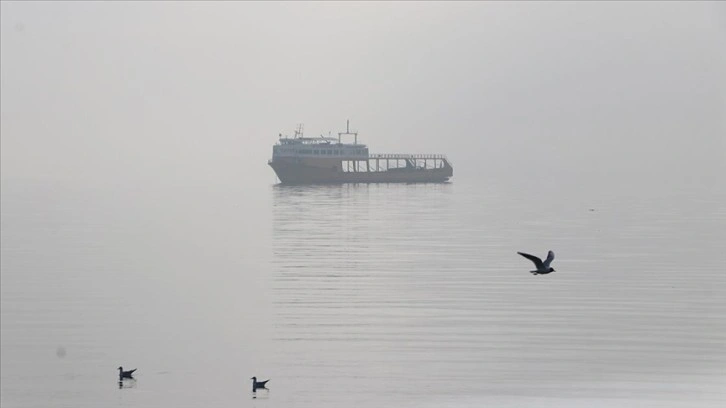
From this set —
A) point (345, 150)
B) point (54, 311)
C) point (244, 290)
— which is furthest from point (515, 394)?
point (345, 150)

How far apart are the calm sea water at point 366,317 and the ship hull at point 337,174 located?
278 ft

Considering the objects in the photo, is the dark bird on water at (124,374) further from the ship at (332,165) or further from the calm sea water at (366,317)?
the ship at (332,165)

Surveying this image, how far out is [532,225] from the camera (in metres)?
79.0

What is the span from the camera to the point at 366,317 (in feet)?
124

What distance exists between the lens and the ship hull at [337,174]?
529 feet

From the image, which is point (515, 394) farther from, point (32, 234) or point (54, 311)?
point (32, 234)

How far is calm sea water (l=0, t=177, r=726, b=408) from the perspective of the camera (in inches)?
1107

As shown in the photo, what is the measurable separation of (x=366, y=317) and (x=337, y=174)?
12767 cm

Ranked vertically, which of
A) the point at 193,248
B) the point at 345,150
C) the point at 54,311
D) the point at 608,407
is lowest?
the point at 608,407

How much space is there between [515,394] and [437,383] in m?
1.74

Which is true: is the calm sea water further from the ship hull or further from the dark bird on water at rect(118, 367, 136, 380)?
the ship hull

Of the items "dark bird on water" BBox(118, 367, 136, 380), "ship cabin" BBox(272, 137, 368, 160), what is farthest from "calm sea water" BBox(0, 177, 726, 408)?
"ship cabin" BBox(272, 137, 368, 160)

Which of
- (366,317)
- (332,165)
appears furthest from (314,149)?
(366,317)

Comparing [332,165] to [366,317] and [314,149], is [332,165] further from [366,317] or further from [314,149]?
[366,317]
